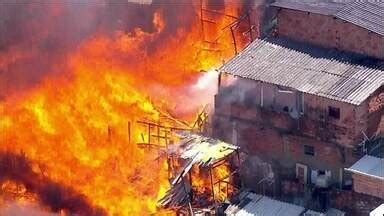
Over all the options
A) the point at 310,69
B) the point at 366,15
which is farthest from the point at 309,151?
the point at 366,15

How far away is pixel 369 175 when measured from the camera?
32.1 metres

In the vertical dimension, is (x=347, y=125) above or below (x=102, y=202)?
above

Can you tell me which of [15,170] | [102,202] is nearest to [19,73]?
[15,170]

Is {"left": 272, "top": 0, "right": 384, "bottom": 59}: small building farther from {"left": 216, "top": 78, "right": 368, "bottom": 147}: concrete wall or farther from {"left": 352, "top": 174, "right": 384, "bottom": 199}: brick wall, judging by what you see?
{"left": 352, "top": 174, "right": 384, "bottom": 199}: brick wall

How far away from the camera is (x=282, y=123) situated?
34562 millimetres

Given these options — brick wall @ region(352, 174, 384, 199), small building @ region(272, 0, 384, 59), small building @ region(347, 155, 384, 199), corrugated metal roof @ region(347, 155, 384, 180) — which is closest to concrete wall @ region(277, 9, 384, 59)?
small building @ region(272, 0, 384, 59)

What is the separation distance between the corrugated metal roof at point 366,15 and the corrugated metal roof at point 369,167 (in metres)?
4.26

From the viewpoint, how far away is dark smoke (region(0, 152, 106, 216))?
39188mm

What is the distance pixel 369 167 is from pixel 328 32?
5.21 m

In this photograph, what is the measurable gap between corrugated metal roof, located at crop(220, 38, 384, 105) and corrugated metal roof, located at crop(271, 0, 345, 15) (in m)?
1.26

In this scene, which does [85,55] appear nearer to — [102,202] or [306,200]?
[102,202]

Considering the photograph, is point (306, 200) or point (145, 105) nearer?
point (306, 200)

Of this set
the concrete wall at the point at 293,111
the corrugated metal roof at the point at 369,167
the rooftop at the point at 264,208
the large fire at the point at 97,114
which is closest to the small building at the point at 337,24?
the concrete wall at the point at 293,111

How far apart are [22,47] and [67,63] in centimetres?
198
